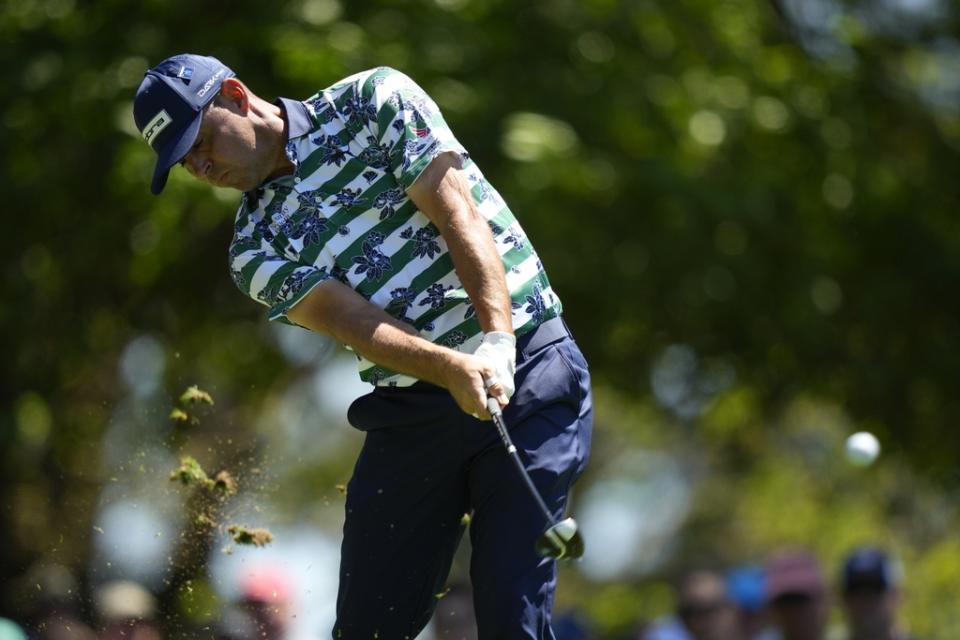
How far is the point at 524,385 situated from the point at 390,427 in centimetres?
49

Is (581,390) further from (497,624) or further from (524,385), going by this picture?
(497,624)

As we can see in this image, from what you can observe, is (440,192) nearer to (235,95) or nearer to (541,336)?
(541,336)

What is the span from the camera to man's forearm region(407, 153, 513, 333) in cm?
462

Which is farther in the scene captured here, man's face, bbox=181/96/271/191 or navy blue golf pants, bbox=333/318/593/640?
man's face, bbox=181/96/271/191

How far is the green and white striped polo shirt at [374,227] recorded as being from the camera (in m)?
4.85

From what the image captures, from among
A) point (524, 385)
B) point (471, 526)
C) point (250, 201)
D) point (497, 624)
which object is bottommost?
point (497, 624)

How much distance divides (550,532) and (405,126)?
132 centimetres

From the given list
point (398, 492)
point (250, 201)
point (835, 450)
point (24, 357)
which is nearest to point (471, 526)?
point (398, 492)

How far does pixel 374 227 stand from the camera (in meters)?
4.87

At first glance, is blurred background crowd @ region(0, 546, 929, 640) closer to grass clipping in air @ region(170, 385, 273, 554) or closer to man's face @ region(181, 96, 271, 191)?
grass clipping in air @ region(170, 385, 273, 554)

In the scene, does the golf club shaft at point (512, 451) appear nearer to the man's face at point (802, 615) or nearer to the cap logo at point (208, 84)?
the cap logo at point (208, 84)

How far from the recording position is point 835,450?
85.8 ft

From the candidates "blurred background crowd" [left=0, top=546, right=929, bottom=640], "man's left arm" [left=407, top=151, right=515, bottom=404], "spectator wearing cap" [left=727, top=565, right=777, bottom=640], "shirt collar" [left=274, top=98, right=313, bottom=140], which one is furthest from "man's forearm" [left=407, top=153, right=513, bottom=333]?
"spectator wearing cap" [left=727, top=565, right=777, bottom=640]

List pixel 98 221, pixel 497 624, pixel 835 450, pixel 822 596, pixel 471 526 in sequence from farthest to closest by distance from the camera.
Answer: pixel 835 450 → pixel 98 221 → pixel 822 596 → pixel 471 526 → pixel 497 624
